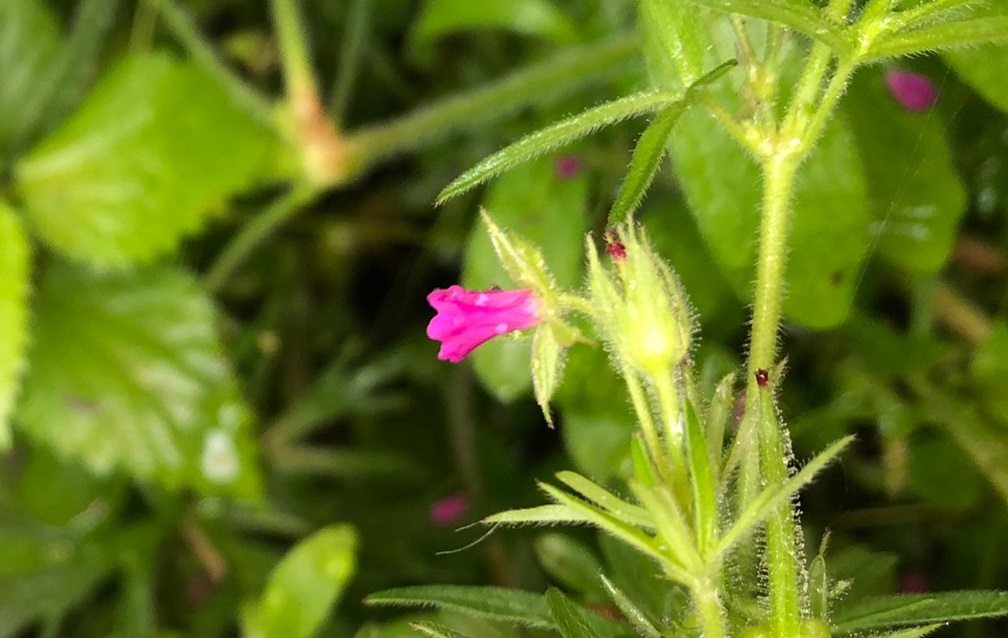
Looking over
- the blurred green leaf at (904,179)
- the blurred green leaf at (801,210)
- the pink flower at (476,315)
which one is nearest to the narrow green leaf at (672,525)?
the pink flower at (476,315)

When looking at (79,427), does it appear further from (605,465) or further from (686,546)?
(686,546)

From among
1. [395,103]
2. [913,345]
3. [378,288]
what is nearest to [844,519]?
[913,345]

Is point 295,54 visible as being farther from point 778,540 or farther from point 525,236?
point 778,540

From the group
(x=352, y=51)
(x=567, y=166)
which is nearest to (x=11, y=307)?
(x=352, y=51)

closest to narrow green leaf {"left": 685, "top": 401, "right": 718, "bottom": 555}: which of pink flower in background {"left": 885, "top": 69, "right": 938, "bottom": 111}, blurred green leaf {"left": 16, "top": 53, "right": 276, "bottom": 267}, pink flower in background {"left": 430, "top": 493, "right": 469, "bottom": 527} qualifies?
pink flower in background {"left": 885, "top": 69, "right": 938, "bottom": 111}

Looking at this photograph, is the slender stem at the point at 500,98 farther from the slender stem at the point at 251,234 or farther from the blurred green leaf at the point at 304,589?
the blurred green leaf at the point at 304,589

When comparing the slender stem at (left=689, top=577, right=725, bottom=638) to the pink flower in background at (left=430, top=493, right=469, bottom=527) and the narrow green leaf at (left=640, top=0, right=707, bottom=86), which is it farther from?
the pink flower in background at (left=430, top=493, right=469, bottom=527)

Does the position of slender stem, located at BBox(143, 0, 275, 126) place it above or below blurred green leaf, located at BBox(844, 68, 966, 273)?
above
